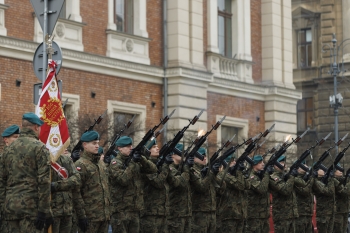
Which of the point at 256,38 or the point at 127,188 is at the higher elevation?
the point at 256,38

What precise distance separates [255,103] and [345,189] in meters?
11.9

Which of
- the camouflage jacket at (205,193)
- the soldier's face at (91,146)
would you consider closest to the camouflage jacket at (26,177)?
the soldier's face at (91,146)

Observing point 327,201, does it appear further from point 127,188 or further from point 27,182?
point 27,182

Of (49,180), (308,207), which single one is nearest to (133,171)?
(49,180)

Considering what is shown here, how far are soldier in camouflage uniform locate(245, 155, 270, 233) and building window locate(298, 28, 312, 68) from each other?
2840 centimetres

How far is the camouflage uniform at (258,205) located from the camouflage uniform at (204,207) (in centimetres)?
137

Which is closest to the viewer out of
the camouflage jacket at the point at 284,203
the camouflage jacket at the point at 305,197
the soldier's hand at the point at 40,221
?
the soldier's hand at the point at 40,221

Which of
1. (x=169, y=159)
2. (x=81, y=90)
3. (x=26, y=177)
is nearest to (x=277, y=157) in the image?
(x=169, y=159)

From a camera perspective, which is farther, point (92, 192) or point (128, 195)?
point (128, 195)

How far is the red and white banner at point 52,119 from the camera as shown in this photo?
494 inches

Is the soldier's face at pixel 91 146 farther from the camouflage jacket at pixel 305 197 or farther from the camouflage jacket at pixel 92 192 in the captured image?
the camouflage jacket at pixel 305 197

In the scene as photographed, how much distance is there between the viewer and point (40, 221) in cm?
1062

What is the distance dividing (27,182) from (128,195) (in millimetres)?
3107

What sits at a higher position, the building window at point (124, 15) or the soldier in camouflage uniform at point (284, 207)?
the building window at point (124, 15)
